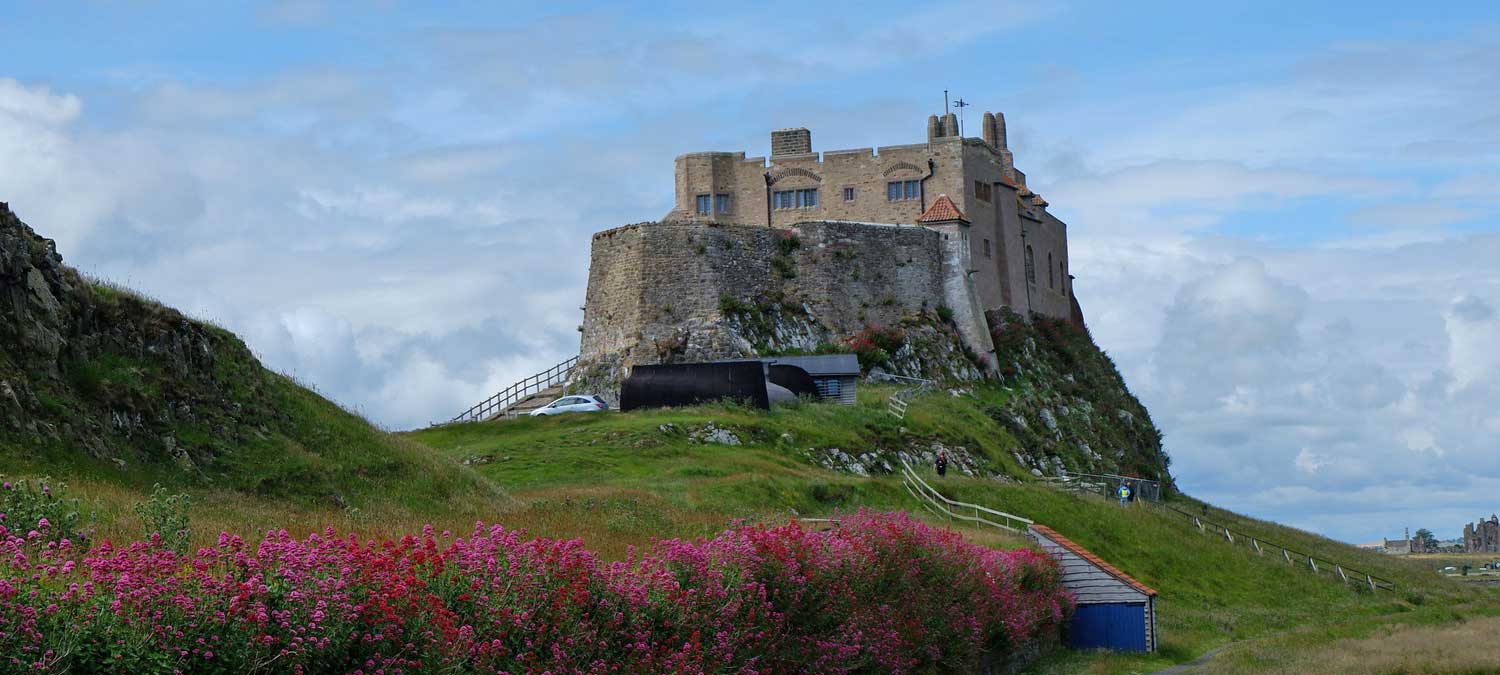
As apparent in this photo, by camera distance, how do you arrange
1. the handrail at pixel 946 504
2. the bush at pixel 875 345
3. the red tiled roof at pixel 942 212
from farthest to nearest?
the red tiled roof at pixel 942 212 < the bush at pixel 875 345 < the handrail at pixel 946 504

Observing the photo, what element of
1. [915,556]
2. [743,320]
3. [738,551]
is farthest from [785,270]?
[738,551]

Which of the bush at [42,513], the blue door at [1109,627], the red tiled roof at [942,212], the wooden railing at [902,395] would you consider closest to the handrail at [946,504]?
the blue door at [1109,627]

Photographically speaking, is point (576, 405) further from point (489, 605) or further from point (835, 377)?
point (489, 605)

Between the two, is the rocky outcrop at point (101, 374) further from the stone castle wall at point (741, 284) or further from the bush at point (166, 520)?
the stone castle wall at point (741, 284)

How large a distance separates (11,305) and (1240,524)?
58.2 metres

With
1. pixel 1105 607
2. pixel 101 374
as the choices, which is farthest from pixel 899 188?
pixel 101 374

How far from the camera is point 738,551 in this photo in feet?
72.7

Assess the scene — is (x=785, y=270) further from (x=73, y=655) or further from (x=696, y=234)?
(x=73, y=655)

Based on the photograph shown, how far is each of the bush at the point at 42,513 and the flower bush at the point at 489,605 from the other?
35 centimetres

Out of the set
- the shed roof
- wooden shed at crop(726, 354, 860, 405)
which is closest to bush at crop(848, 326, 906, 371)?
the shed roof

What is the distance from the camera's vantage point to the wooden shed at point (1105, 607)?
121 ft

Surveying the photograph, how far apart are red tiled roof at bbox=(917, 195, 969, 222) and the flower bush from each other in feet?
169

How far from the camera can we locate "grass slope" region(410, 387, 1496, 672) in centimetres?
3642

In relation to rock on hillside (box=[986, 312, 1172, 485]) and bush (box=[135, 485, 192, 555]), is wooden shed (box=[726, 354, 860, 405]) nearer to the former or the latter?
rock on hillside (box=[986, 312, 1172, 485])
